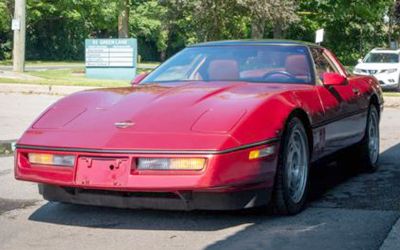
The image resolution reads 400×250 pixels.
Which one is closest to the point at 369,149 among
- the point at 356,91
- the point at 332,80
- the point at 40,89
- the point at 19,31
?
the point at 356,91

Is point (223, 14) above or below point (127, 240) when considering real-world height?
above

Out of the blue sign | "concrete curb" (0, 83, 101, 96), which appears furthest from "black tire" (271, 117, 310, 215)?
the blue sign

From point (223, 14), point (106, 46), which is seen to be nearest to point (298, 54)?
point (106, 46)

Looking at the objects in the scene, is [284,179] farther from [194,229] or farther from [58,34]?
[58,34]

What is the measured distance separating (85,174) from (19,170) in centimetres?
63

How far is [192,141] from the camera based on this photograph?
457cm

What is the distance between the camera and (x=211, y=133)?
4613 millimetres

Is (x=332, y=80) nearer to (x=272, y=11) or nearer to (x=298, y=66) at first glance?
(x=298, y=66)

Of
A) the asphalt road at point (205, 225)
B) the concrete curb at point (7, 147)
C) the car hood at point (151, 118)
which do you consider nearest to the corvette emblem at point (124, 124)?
the car hood at point (151, 118)

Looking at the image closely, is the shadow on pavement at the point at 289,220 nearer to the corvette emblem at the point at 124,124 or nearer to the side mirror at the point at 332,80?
the corvette emblem at the point at 124,124

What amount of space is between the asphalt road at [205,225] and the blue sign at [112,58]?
19.0 metres

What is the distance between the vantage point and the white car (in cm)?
2234

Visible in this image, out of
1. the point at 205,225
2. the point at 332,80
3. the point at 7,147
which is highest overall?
the point at 332,80

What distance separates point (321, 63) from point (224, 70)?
41.9 inches
